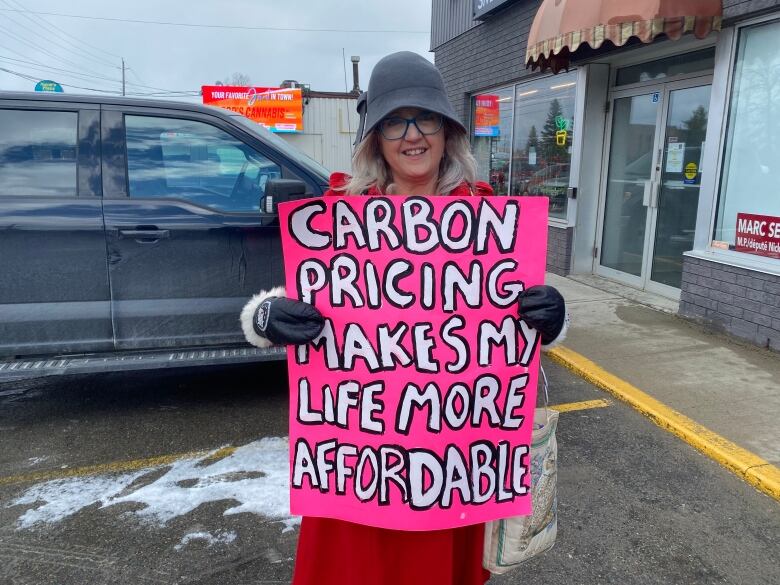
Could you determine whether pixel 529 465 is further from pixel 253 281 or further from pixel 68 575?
pixel 253 281

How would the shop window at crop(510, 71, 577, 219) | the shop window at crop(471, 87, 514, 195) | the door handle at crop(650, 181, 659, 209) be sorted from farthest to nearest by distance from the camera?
the shop window at crop(471, 87, 514, 195)
the shop window at crop(510, 71, 577, 219)
the door handle at crop(650, 181, 659, 209)

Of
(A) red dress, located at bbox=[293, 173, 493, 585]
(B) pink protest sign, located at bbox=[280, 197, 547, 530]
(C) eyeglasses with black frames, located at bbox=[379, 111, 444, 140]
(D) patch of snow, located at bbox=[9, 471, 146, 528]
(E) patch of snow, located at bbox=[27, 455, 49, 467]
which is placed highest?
(C) eyeglasses with black frames, located at bbox=[379, 111, 444, 140]

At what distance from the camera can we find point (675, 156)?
6492mm

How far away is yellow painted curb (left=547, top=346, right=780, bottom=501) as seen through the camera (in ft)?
10.1

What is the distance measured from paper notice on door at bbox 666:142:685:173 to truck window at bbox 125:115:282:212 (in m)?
4.69

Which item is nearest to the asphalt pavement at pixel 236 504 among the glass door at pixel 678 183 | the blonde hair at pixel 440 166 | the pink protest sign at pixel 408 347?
the pink protest sign at pixel 408 347

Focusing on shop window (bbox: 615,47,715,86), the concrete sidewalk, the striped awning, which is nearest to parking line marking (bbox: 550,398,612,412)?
the concrete sidewalk

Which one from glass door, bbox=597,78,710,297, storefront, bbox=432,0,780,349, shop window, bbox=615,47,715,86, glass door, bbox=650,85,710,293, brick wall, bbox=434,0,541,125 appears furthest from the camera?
brick wall, bbox=434,0,541,125

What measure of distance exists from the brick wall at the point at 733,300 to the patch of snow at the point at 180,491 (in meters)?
4.14

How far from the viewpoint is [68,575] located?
7.82 feet

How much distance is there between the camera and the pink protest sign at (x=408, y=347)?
148 cm

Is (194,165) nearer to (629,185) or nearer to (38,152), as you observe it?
(38,152)

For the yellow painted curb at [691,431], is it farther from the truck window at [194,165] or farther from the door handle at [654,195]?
the door handle at [654,195]

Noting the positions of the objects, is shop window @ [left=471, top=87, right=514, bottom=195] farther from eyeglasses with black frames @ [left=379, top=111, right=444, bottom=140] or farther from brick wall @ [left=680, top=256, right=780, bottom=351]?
eyeglasses with black frames @ [left=379, top=111, right=444, bottom=140]
